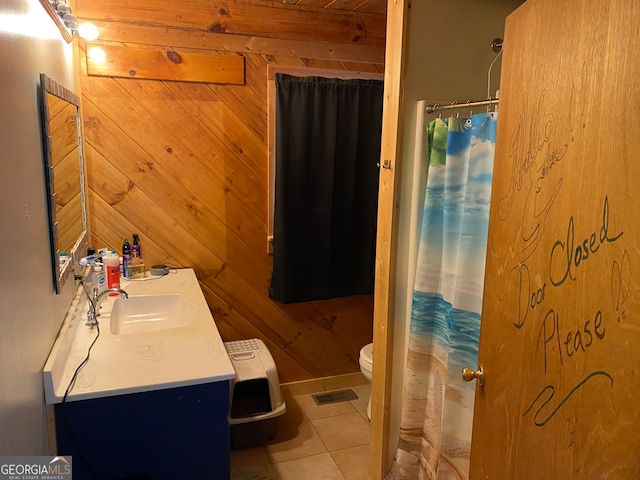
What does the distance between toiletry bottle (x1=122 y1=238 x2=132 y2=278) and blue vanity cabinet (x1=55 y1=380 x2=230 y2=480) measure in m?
1.22

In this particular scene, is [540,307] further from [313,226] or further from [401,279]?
[313,226]

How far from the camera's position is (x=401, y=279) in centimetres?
200

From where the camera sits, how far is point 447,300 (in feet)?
6.03

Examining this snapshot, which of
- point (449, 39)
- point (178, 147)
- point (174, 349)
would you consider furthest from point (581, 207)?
point (178, 147)

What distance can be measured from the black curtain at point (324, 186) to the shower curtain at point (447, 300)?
3.42 feet

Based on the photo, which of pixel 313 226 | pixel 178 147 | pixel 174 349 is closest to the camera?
pixel 174 349

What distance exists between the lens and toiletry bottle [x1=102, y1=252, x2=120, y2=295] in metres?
2.23

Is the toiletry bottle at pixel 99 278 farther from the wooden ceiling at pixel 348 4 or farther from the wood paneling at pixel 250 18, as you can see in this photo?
the wooden ceiling at pixel 348 4

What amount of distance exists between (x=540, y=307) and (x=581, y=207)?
0.23m

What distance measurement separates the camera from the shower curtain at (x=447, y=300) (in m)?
1.67

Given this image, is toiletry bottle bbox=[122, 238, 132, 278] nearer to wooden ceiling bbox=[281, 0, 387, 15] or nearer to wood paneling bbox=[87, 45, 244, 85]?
wood paneling bbox=[87, 45, 244, 85]

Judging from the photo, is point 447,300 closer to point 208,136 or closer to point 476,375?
point 476,375
